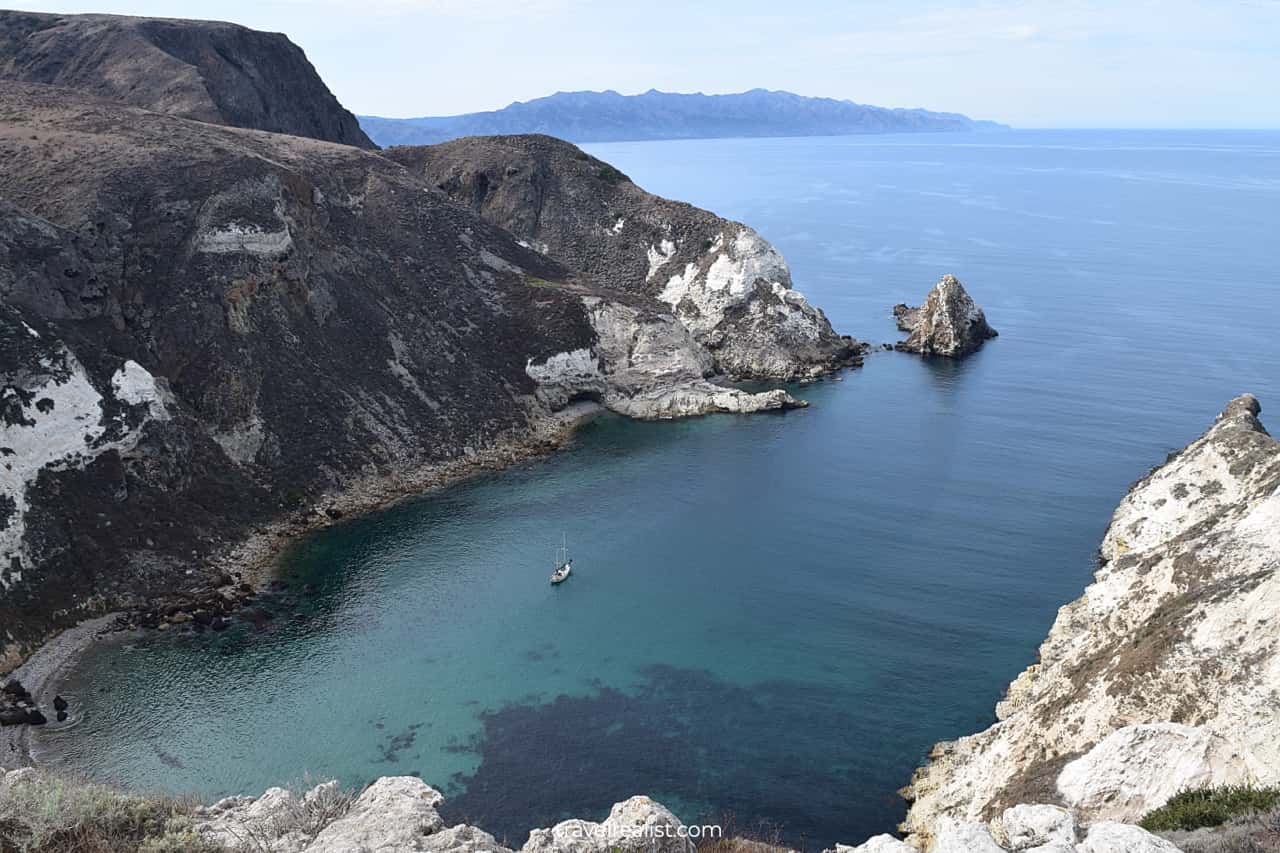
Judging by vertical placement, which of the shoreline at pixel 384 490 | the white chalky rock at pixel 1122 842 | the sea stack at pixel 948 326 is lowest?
the shoreline at pixel 384 490

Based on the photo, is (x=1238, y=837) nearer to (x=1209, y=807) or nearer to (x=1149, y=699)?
(x=1209, y=807)

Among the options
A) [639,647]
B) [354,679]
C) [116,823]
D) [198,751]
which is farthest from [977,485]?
[116,823]

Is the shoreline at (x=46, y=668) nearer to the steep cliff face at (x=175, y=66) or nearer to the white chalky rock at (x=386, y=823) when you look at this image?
the white chalky rock at (x=386, y=823)

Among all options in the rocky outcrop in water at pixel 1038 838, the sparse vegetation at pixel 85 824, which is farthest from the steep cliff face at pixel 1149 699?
the sparse vegetation at pixel 85 824

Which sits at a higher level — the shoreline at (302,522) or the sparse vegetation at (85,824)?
the sparse vegetation at (85,824)

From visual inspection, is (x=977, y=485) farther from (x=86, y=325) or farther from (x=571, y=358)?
(x=86, y=325)

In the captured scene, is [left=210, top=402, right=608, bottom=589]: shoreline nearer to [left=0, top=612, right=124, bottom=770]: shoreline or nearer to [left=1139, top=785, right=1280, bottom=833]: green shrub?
[left=0, top=612, right=124, bottom=770]: shoreline

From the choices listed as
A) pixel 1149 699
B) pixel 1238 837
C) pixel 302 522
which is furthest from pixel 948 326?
pixel 1238 837
